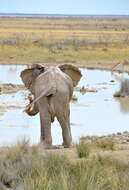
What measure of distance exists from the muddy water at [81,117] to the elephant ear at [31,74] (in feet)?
3.59

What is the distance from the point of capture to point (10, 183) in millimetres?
7266

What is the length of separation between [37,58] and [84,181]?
109 ft

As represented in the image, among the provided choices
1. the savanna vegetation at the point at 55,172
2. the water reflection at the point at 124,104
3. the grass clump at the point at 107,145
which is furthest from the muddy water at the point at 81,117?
the savanna vegetation at the point at 55,172

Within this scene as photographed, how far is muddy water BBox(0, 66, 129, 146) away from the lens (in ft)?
51.6

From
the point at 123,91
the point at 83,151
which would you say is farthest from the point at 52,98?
the point at 123,91

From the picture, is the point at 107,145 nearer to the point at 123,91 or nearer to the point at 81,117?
the point at 81,117

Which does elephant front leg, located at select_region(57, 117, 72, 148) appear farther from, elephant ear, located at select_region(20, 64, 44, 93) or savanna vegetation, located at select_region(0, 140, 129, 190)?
savanna vegetation, located at select_region(0, 140, 129, 190)

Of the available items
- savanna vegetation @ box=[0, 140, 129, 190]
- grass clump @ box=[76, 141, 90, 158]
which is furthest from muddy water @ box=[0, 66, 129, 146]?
savanna vegetation @ box=[0, 140, 129, 190]

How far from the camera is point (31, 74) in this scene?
1218 centimetres

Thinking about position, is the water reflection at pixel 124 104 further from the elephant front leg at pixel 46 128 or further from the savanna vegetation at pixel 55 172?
the savanna vegetation at pixel 55 172

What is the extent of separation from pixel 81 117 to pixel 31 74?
6.91 meters

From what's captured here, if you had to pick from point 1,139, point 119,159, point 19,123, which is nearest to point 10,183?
point 119,159

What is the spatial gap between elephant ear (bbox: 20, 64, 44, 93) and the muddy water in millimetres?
1094

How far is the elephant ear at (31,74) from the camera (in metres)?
12.1
